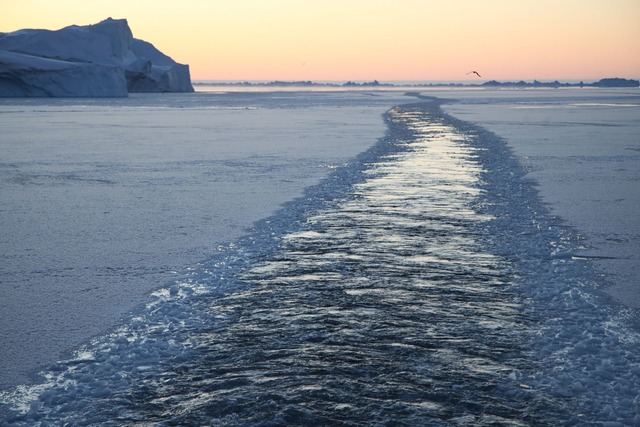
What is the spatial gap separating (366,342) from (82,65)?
157ft

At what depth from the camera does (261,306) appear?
4.03m

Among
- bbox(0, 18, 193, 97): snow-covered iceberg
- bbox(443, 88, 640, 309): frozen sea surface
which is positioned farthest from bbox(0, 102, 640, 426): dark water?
bbox(0, 18, 193, 97): snow-covered iceberg

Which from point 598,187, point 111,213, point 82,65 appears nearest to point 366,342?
point 111,213

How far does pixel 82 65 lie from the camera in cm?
4659

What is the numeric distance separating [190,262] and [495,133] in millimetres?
14089

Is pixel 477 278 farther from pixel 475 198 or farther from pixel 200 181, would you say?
pixel 200 181

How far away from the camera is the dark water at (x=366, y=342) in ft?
8.93

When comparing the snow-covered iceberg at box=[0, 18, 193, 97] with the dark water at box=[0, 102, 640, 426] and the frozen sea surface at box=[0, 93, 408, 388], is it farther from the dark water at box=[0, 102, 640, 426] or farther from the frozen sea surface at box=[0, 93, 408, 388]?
the dark water at box=[0, 102, 640, 426]

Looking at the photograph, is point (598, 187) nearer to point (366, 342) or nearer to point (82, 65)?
point (366, 342)

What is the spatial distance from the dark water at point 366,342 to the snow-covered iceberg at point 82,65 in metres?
43.6

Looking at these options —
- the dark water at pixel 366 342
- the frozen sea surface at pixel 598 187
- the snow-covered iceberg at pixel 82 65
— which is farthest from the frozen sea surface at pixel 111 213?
the snow-covered iceberg at pixel 82 65

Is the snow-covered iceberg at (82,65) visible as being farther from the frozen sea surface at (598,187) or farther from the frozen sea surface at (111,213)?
the frozen sea surface at (598,187)

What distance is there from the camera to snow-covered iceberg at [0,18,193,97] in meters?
44.7

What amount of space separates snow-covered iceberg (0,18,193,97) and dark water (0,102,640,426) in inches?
1718
